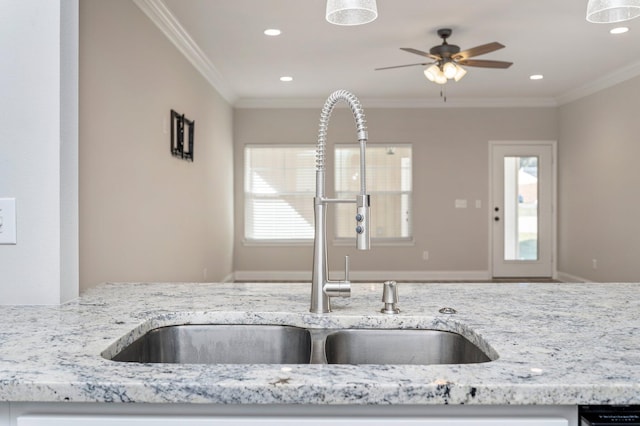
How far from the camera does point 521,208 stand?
746cm

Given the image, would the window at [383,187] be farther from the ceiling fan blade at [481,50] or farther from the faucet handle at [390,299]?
the faucet handle at [390,299]

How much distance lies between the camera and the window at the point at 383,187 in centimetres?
750

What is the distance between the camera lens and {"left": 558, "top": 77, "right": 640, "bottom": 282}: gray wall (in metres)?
5.62

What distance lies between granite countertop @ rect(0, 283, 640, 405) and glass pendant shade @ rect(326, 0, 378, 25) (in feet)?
2.77

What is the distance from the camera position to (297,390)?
772 millimetres

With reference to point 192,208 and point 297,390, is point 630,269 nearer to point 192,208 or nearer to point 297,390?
point 192,208

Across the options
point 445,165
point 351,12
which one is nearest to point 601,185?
point 445,165

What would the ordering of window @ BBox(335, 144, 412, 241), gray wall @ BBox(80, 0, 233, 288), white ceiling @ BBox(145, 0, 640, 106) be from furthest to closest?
window @ BBox(335, 144, 412, 241), white ceiling @ BBox(145, 0, 640, 106), gray wall @ BBox(80, 0, 233, 288)

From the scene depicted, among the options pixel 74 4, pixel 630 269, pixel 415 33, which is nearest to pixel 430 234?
pixel 630 269

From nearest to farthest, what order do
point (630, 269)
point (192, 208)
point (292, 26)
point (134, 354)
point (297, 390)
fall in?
point (297, 390) → point (134, 354) → point (292, 26) → point (192, 208) → point (630, 269)

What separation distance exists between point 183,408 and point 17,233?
2.82ft

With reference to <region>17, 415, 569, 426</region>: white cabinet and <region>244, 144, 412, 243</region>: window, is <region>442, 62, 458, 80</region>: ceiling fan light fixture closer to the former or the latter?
<region>244, 144, 412, 243</region>: window

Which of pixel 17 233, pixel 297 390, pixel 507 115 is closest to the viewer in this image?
pixel 297 390

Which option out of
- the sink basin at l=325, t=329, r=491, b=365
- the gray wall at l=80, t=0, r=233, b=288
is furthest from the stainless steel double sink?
the gray wall at l=80, t=0, r=233, b=288
